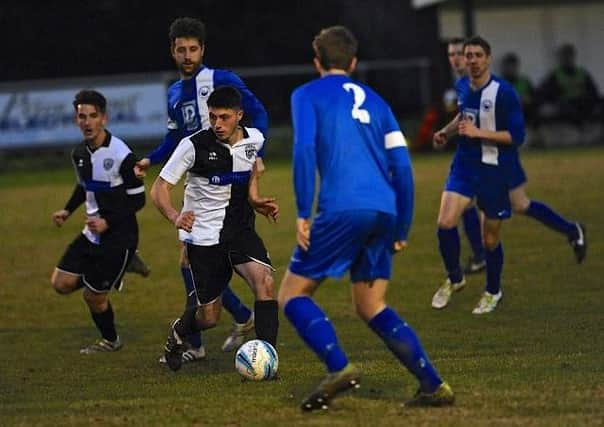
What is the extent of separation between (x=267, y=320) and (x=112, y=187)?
176cm

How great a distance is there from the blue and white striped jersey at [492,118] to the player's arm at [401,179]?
379 centimetres

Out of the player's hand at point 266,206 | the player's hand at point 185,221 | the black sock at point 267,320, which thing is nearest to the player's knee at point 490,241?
the black sock at point 267,320

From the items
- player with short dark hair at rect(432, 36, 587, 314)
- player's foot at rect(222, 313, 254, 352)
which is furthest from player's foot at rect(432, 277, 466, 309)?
player's foot at rect(222, 313, 254, 352)

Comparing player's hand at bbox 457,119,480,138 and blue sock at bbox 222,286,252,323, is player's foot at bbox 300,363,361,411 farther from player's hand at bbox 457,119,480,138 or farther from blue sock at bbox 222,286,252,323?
player's hand at bbox 457,119,480,138

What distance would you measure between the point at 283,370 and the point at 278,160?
1817 centimetres

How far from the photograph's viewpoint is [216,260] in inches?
321

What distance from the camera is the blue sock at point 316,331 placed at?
6598 mm

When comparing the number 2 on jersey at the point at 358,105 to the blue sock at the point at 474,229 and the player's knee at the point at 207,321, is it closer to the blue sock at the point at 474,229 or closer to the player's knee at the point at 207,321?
the player's knee at the point at 207,321

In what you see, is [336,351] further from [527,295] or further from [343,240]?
[527,295]

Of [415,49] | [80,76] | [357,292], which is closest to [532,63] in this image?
[415,49]

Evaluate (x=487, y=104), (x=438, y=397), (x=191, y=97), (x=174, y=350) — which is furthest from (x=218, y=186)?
(x=487, y=104)

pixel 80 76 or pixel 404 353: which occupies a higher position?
pixel 404 353

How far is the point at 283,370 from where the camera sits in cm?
823

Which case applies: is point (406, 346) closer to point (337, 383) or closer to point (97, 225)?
point (337, 383)
